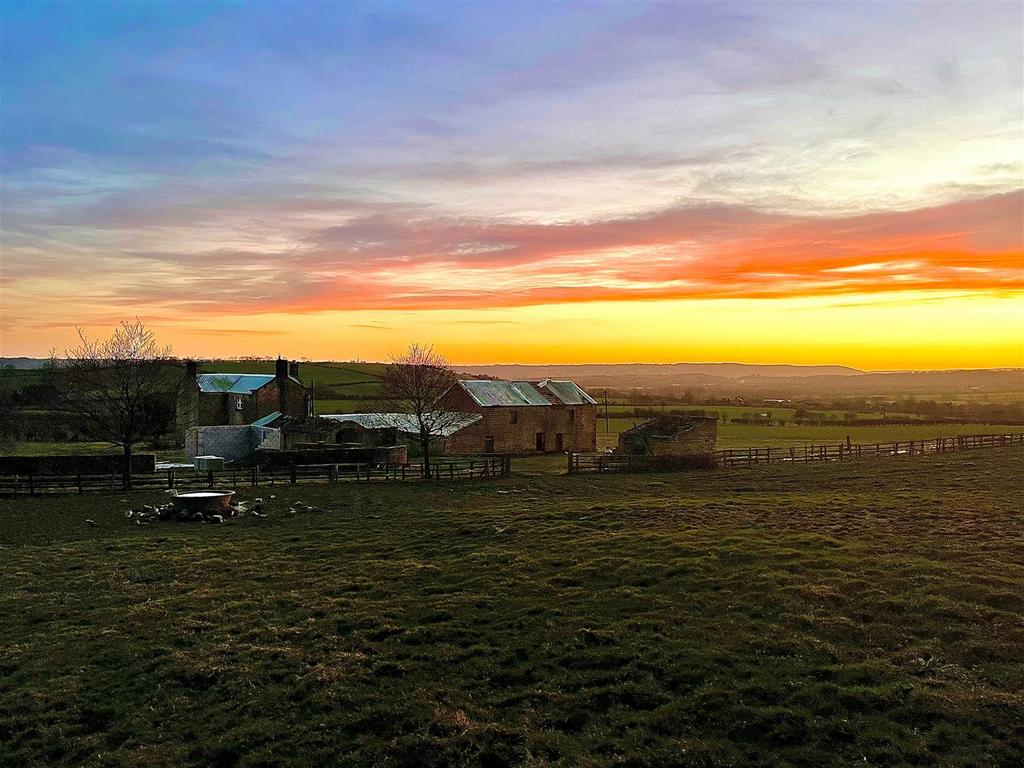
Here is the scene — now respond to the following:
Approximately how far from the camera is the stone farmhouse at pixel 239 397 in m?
59.9

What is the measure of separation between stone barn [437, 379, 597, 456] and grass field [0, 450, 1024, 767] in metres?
34.2

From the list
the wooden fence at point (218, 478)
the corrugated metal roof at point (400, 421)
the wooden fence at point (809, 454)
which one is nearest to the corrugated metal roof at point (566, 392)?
the corrugated metal roof at point (400, 421)

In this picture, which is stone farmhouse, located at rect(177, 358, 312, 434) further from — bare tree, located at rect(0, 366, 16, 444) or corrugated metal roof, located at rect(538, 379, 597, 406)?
corrugated metal roof, located at rect(538, 379, 597, 406)

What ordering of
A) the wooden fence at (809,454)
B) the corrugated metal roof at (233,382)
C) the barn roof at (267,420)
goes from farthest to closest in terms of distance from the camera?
the corrugated metal roof at (233,382) < the barn roof at (267,420) < the wooden fence at (809,454)

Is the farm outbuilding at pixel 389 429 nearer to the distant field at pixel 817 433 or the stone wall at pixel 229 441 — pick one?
the stone wall at pixel 229 441

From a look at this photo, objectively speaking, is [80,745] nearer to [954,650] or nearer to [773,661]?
[773,661]

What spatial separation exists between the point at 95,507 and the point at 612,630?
24.6 metres

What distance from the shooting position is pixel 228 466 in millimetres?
47656

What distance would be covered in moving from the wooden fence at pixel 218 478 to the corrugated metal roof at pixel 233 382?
24.3m

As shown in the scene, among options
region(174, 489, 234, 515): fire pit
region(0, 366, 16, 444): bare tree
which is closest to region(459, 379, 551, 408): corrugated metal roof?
region(174, 489, 234, 515): fire pit

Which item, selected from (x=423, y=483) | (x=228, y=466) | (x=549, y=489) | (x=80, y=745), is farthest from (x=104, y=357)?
(x=80, y=745)

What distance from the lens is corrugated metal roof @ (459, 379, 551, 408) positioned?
2306 inches

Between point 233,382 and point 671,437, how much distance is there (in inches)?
1521

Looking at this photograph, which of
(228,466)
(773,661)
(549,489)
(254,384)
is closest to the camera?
(773,661)
